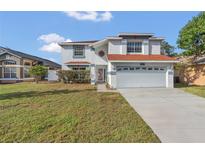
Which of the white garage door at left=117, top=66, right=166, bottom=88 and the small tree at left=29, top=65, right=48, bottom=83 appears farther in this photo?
the small tree at left=29, top=65, right=48, bottom=83

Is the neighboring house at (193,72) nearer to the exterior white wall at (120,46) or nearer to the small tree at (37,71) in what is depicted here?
the exterior white wall at (120,46)

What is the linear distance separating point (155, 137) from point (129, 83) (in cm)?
1323

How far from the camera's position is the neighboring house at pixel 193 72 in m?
21.0

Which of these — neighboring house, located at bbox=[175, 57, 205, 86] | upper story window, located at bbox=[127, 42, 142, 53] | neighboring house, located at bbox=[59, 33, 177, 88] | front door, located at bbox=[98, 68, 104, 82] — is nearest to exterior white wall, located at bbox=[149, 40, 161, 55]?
neighboring house, located at bbox=[59, 33, 177, 88]

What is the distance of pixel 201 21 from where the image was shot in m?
19.3

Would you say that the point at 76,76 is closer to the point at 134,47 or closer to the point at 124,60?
the point at 124,60

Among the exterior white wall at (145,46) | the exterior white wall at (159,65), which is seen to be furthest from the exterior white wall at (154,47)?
the exterior white wall at (159,65)

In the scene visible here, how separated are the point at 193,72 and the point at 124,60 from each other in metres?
9.63

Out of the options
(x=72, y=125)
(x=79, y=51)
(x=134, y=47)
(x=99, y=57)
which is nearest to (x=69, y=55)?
(x=79, y=51)

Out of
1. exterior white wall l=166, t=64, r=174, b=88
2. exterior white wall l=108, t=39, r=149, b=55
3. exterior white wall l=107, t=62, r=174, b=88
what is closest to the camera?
exterior white wall l=107, t=62, r=174, b=88

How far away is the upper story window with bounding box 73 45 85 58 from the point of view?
25.6 metres

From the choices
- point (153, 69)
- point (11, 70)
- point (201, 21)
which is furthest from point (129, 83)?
point (11, 70)

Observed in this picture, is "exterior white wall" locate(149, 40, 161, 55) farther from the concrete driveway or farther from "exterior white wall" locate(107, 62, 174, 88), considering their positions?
the concrete driveway

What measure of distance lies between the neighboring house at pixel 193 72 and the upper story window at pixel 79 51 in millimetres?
13018
